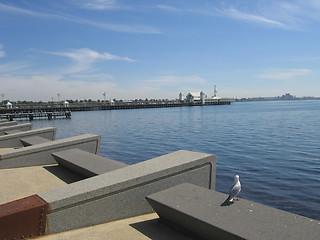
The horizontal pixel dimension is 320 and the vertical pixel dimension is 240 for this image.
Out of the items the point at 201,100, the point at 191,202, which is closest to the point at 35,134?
the point at 191,202

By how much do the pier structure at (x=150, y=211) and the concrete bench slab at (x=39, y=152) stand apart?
2.99 metres

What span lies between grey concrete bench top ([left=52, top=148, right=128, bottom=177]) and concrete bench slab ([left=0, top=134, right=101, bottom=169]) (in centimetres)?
63

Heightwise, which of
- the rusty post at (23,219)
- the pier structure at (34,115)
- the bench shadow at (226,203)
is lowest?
the pier structure at (34,115)

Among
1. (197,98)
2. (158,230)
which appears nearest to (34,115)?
(158,230)

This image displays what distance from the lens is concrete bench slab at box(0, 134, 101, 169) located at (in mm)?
9617

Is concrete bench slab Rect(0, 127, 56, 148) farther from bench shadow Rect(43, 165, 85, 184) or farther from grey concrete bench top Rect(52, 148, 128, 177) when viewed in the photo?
grey concrete bench top Rect(52, 148, 128, 177)

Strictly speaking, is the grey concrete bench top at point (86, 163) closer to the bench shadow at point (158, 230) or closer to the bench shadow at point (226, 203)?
the bench shadow at point (158, 230)

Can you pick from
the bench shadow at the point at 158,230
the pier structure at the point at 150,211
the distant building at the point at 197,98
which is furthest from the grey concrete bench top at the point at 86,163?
the distant building at the point at 197,98

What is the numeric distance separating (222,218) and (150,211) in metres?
2.13

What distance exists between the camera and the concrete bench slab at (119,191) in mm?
4934

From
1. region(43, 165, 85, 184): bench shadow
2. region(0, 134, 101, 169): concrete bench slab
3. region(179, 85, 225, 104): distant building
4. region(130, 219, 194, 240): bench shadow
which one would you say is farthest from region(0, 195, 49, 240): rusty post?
region(179, 85, 225, 104): distant building

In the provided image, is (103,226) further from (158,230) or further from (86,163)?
(86,163)

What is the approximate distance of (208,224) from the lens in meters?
4.02

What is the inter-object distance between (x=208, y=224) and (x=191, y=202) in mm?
745
